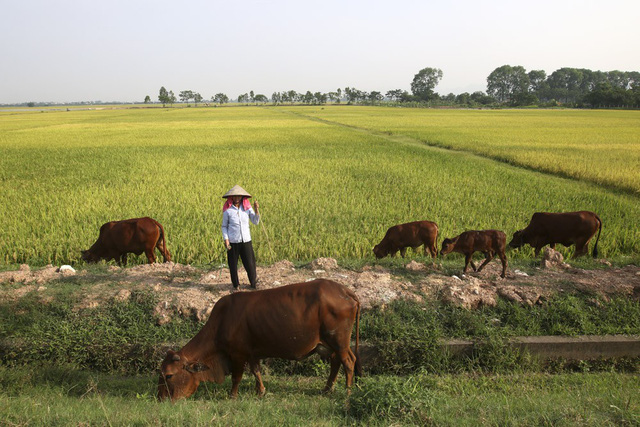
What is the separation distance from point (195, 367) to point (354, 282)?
280 cm

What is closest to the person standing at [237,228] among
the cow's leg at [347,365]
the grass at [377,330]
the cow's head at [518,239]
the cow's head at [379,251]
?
the grass at [377,330]

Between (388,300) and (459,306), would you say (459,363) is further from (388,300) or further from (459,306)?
(388,300)

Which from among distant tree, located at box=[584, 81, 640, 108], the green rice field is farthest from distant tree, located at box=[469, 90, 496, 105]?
the green rice field

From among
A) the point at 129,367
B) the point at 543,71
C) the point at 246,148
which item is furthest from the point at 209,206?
the point at 543,71

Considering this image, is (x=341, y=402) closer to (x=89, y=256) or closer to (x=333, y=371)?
(x=333, y=371)

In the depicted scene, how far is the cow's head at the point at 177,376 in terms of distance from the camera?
3770 mm

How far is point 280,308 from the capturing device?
3.91 metres

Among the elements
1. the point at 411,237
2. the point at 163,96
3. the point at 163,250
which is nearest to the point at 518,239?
the point at 411,237

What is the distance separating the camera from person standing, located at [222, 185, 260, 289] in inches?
219

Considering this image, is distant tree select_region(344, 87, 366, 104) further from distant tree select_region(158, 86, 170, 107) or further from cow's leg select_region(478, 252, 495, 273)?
cow's leg select_region(478, 252, 495, 273)

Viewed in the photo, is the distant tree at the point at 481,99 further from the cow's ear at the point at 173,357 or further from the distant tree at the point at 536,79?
the cow's ear at the point at 173,357

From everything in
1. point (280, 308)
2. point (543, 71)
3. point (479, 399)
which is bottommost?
point (479, 399)

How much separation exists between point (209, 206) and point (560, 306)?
866 centimetres

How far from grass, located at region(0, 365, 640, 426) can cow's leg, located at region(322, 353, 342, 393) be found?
11cm
